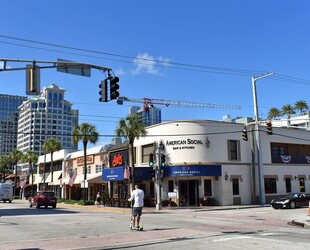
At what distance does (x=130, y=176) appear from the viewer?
3600 centimetres

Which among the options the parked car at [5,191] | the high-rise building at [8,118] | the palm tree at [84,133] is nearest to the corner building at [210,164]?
the palm tree at [84,133]

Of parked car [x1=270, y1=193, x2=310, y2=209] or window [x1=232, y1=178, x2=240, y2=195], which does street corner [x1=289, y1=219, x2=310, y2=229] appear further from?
window [x1=232, y1=178, x2=240, y2=195]

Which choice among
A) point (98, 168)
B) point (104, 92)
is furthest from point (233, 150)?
point (104, 92)

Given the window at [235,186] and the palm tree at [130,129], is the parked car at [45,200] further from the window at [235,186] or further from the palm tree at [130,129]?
the window at [235,186]

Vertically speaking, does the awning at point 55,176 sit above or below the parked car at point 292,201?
above

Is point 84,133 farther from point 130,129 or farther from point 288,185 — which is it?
point 288,185

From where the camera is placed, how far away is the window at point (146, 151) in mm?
39059

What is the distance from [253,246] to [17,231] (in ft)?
31.1

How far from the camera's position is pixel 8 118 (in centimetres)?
16288

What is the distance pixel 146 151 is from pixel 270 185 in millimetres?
13140

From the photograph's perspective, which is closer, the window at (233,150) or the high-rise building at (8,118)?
the window at (233,150)

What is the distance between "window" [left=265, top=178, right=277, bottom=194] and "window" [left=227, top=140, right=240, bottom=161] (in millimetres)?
4514

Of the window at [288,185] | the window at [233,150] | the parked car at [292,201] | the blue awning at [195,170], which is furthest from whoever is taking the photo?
the window at [288,185]

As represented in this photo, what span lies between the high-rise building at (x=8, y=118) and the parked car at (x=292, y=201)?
139445 millimetres
